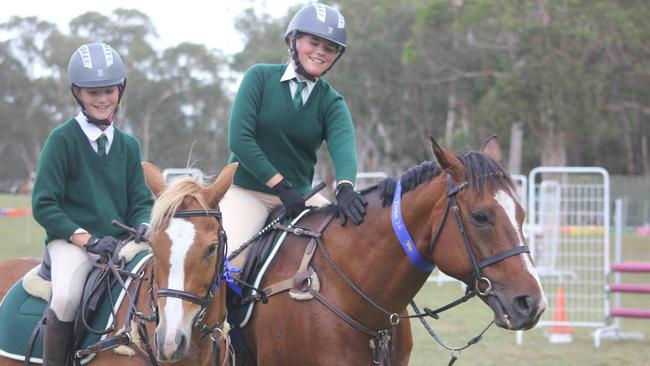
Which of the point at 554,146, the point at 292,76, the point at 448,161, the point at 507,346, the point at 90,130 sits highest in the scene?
the point at 292,76

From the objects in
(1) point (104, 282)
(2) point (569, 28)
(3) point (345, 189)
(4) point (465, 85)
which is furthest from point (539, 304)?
(4) point (465, 85)

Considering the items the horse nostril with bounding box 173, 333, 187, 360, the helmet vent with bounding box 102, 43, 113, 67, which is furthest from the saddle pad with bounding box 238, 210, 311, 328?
the helmet vent with bounding box 102, 43, 113, 67

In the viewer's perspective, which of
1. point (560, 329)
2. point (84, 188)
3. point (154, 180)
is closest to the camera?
point (154, 180)

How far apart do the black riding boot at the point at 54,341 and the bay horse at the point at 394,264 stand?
117cm

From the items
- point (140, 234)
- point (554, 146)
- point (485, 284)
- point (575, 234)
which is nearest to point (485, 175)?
point (485, 284)

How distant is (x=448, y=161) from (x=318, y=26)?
1.53 meters

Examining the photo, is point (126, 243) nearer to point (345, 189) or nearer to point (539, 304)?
point (345, 189)

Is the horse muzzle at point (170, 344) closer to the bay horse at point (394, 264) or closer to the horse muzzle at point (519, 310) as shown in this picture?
the bay horse at point (394, 264)

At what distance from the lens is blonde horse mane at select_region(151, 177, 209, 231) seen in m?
4.36

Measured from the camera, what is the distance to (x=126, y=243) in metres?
5.24

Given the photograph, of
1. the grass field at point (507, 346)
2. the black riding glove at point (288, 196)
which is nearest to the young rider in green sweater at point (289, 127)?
the black riding glove at point (288, 196)

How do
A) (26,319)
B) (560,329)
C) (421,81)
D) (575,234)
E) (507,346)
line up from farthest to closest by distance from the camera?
(421,81)
(575,234)
(560,329)
(507,346)
(26,319)

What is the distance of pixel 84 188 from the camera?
17.3 feet

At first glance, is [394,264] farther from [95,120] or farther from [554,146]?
[554,146]
